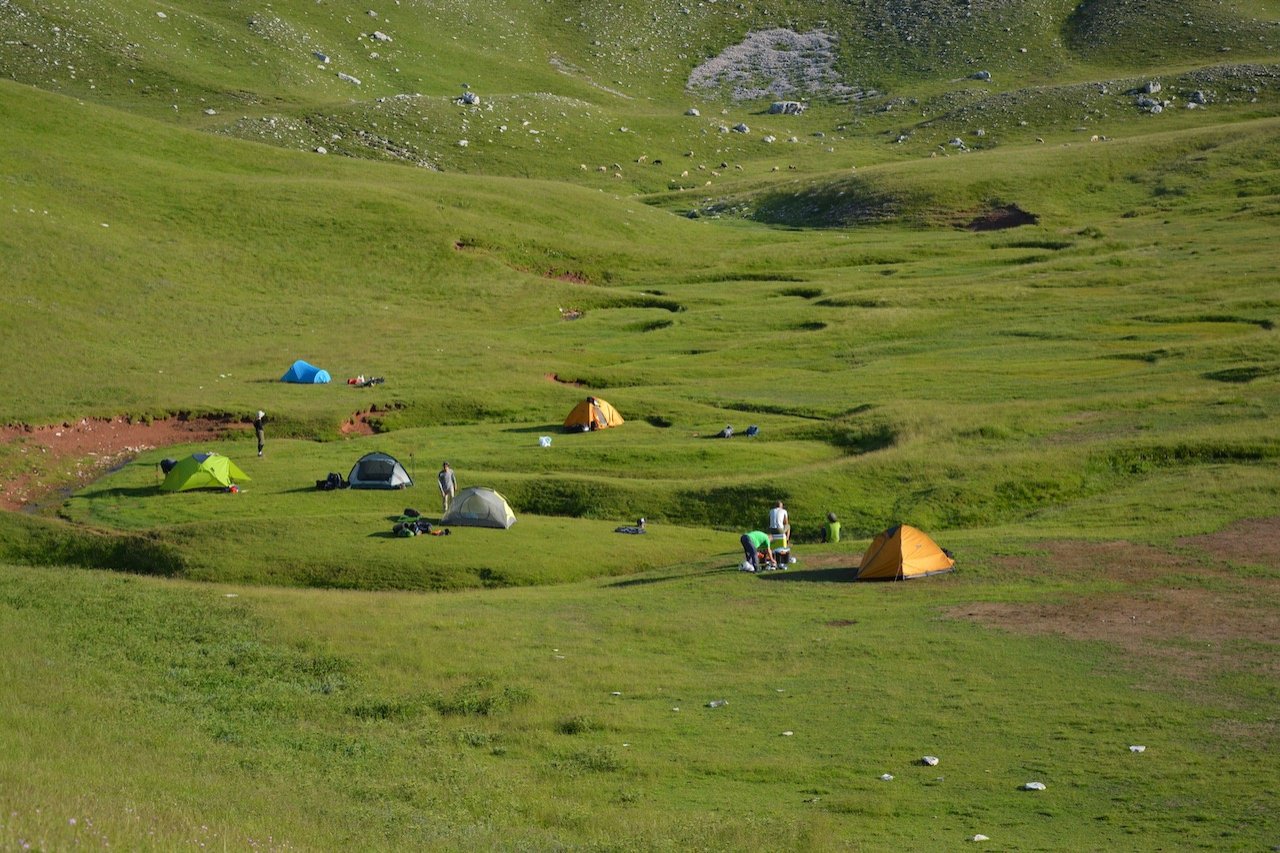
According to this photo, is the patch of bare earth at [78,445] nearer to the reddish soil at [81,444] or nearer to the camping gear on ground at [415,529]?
the reddish soil at [81,444]

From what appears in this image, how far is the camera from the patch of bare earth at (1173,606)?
33.1 meters

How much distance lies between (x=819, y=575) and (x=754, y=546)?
8.01ft

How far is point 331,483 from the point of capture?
58531mm

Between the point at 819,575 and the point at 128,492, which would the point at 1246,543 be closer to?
the point at 819,575

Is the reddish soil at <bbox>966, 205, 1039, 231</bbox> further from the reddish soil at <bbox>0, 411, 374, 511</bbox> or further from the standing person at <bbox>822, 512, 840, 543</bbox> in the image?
the standing person at <bbox>822, 512, 840, 543</bbox>

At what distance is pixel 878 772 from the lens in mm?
26781

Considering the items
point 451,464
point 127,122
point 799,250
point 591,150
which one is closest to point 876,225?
point 799,250

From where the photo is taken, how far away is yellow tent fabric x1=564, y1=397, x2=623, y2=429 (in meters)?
70.2

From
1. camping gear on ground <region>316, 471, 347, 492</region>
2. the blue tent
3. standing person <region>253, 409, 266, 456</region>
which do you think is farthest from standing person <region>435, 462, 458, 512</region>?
the blue tent

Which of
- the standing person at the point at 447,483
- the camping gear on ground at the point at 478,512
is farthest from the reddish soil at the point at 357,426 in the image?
the camping gear on ground at the point at 478,512

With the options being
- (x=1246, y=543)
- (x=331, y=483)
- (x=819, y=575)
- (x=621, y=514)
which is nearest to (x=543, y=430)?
(x=331, y=483)

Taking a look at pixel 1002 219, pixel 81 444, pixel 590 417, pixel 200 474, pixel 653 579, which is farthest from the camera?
pixel 1002 219

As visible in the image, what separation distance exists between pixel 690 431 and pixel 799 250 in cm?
6726

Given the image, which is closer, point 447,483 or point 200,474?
point 447,483
